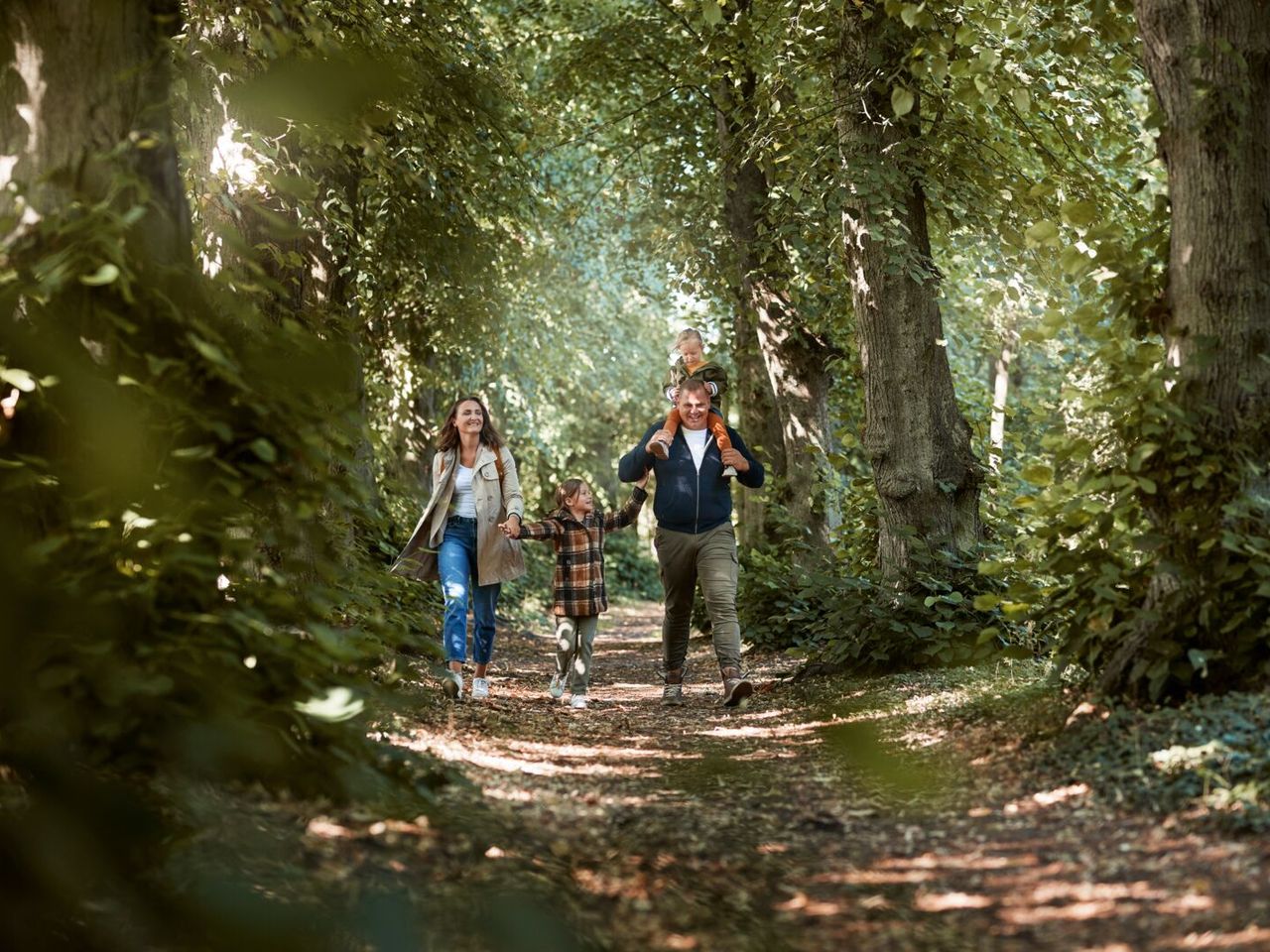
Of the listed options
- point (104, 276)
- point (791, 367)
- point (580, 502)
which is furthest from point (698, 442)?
point (791, 367)

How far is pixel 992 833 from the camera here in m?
5.04

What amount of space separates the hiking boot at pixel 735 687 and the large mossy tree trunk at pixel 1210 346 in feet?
11.7

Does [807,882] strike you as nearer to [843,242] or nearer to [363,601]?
[363,601]

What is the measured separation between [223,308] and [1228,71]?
14.7 ft

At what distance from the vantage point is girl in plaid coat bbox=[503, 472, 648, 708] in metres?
10.1

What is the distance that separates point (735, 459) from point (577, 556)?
4.99 feet

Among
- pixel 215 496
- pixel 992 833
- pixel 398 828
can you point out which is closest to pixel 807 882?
pixel 992 833

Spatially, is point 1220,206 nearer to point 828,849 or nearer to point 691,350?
point 828,849

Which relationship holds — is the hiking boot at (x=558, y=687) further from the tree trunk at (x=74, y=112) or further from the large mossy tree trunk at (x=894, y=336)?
the tree trunk at (x=74, y=112)

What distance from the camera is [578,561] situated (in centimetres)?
1015

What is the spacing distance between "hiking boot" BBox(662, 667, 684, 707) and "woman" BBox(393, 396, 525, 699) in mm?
1381

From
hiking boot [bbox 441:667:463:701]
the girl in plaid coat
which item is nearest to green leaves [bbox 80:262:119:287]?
hiking boot [bbox 441:667:463:701]

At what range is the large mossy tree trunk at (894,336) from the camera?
10.5m

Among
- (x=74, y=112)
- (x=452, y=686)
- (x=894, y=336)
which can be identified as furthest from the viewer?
(x=894, y=336)
